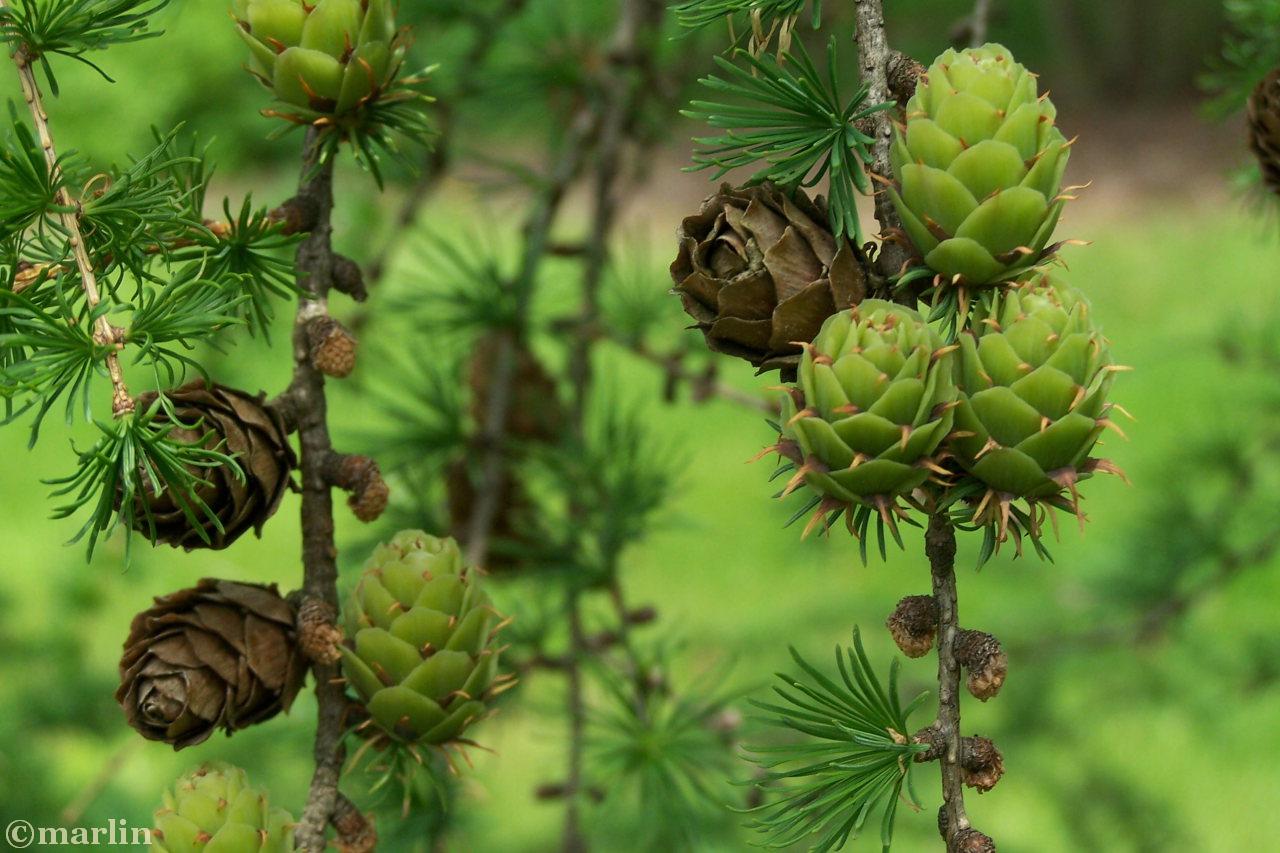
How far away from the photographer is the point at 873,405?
0.30 metres

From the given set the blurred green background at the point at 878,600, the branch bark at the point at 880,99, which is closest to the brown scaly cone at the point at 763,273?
the branch bark at the point at 880,99

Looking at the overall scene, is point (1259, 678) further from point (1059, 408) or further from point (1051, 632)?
point (1059, 408)

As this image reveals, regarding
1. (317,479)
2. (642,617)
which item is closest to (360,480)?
(317,479)

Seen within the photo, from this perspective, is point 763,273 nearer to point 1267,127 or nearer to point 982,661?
point 982,661

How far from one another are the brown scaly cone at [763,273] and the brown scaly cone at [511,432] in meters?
0.38

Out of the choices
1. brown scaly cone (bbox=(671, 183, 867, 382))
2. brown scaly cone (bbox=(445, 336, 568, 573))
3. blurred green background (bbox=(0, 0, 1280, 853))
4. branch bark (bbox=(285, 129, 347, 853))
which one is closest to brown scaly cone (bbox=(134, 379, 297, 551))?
branch bark (bbox=(285, 129, 347, 853))

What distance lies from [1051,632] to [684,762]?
0.64 metres

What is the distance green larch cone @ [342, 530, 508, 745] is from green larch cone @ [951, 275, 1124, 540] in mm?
158

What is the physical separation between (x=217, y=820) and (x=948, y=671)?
21 centimetres

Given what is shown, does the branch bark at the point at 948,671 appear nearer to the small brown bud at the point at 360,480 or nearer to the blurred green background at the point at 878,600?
the small brown bud at the point at 360,480

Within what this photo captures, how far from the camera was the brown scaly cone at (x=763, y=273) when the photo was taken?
328 millimetres

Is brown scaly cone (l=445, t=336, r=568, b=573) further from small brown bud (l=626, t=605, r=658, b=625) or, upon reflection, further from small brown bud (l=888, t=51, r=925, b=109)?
small brown bud (l=888, t=51, r=925, b=109)

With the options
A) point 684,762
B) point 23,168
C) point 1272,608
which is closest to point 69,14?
point 23,168

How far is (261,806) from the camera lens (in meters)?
0.35
